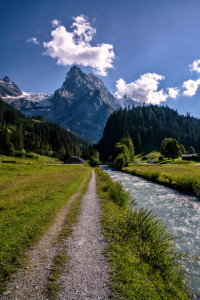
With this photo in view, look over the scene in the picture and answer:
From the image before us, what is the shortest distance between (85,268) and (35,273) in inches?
81.1

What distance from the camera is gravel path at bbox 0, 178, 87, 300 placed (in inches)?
192

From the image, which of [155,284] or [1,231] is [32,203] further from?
[155,284]

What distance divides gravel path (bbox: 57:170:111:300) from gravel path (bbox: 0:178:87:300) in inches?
29.5

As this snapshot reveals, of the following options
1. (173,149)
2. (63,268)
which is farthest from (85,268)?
(173,149)

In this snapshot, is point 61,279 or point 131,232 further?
point 131,232

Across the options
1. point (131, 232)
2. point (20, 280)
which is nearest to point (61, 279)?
point (20, 280)

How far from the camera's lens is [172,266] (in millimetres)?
6598

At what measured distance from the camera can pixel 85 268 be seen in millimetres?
6258

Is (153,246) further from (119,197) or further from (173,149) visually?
(173,149)

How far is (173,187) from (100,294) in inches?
1136

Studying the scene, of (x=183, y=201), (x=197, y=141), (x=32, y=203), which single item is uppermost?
(x=197, y=141)

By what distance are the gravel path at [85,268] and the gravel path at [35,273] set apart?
29.5 inches

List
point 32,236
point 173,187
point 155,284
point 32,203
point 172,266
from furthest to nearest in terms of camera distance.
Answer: point 173,187, point 32,203, point 32,236, point 172,266, point 155,284

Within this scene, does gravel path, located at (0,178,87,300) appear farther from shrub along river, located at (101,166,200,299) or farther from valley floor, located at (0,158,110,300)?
shrub along river, located at (101,166,200,299)
